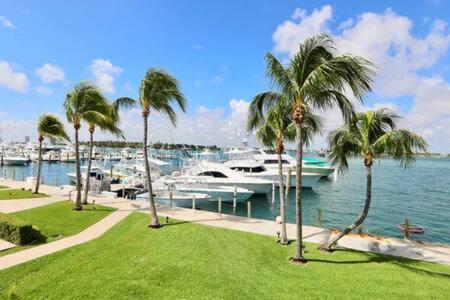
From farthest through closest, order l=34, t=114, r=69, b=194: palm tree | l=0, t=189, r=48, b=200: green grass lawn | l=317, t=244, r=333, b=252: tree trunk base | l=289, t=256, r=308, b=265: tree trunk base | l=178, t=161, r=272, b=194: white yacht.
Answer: l=178, t=161, r=272, b=194: white yacht, l=34, t=114, r=69, b=194: palm tree, l=0, t=189, r=48, b=200: green grass lawn, l=317, t=244, r=333, b=252: tree trunk base, l=289, t=256, r=308, b=265: tree trunk base

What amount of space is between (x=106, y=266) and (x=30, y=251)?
3.96 metres

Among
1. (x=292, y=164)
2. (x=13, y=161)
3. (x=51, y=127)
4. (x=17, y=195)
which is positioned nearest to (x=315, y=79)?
(x=51, y=127)

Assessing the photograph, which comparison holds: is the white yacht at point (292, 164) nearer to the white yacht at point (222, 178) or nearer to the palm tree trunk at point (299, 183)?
the white yacht at point (222, 178)

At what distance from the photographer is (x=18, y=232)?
42.9 feet

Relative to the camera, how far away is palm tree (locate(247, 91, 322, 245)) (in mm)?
14805

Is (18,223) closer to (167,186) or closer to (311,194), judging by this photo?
(167,186)

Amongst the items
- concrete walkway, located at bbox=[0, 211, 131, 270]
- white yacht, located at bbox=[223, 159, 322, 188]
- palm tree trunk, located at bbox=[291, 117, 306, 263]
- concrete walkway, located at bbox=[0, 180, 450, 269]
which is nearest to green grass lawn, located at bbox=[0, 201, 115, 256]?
concrete walkway, located at bbox=[0, 211, 131, 270]

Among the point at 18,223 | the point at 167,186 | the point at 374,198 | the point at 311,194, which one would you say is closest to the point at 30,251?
the point at 18,223

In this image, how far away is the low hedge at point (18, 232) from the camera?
1309cm

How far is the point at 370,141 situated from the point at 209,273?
8773 millimetres

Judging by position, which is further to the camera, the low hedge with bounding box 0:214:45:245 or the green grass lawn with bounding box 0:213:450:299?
the low hedge with bounding box 0:214:45:245

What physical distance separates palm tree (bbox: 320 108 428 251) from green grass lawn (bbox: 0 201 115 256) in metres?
12.6

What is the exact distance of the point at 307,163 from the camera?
55000mm

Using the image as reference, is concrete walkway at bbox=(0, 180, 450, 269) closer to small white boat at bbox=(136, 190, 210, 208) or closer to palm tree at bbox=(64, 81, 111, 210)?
palm tree at bbox=(64, 81, 111, 210)
